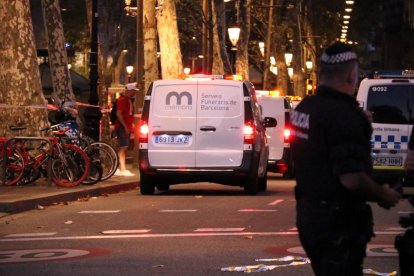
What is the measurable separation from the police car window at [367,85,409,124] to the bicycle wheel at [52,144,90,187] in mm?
5016

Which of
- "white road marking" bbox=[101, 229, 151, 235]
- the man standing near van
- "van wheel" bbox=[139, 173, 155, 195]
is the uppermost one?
the man standing near van

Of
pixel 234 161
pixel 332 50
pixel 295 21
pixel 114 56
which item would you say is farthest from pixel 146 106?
pixel 295 21

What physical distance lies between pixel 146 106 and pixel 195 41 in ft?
198

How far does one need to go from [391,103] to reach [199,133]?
10.8 ft

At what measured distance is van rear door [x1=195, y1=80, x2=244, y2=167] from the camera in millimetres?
19359

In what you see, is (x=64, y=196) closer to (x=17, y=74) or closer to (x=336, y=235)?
(x=17, y=74)

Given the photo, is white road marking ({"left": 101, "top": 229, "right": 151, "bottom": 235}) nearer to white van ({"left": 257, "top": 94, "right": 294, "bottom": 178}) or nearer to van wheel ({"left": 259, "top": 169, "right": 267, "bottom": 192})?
van wheel ({"left": 259, "top": 169, "right": 267, "bottom": 192})

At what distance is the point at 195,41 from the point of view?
A: 79.5 metres

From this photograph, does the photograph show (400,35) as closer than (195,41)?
Yes

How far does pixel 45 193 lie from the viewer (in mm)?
18188

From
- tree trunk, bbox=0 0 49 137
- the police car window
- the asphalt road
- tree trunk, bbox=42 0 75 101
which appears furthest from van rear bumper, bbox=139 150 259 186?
tree trunk, bbox=42 0 75 101

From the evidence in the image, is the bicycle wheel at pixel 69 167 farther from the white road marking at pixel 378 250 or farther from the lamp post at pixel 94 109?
the white road marking at pixel 378 250

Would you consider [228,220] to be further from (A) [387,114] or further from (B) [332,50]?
(B) [332,50]

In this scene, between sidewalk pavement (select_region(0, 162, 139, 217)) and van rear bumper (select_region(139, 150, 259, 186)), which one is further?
van rear bumper (select_region(139, 150, 259, 186))
